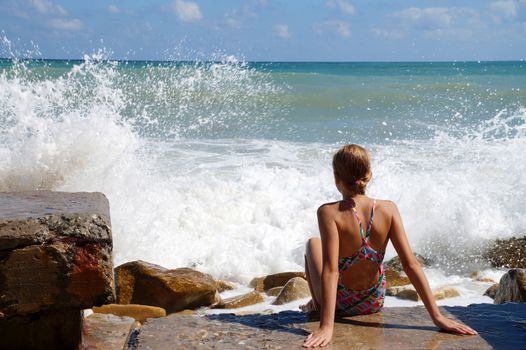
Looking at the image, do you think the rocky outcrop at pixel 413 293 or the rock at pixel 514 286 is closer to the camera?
the rock at pixel 514 286

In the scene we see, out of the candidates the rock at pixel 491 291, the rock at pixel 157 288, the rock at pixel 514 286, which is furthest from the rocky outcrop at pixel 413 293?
the rock at pixel 157 288

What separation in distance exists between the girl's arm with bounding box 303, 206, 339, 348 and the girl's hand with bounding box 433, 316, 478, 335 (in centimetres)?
46

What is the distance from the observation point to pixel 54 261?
3.08 meters

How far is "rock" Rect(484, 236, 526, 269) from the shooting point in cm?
766

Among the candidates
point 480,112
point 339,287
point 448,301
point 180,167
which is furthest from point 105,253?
point 480,112

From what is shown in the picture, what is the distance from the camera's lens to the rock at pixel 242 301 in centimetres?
609

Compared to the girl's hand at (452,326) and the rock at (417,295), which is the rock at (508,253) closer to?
the rock at (417,295)

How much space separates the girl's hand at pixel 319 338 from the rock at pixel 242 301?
3.11 metres

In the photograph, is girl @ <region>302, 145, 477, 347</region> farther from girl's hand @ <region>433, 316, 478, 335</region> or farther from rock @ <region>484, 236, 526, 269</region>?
rock @ <region>484, 236, 526, 269</region>

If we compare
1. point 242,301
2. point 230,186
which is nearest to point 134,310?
point 242,301

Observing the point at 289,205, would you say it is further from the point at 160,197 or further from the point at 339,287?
the point at 339,287

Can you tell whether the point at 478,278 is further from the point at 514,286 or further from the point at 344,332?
the point at 344,332

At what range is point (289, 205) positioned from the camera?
941 centimetres

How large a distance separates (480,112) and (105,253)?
728 inches
